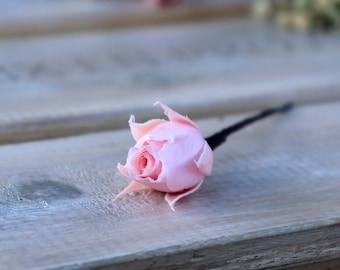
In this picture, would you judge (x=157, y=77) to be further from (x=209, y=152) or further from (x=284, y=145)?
(x=209, y=152)

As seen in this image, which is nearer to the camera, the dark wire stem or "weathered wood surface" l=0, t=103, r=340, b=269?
"weathered wood surface" l=0, t=103, r=340, b=269

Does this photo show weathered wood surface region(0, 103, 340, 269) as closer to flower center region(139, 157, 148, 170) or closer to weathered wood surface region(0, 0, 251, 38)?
flower center region(139, 157, 148, 170)

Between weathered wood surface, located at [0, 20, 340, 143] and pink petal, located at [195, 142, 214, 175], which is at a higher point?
pink petal, located at [195, 142, 214, 175]

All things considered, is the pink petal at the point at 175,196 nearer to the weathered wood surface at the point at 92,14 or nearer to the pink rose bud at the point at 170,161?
the pink rose bud at the point at 170,161

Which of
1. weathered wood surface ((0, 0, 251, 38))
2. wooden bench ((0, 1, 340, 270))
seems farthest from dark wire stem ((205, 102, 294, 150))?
weathered wood surface ((0, 0, 251, 38))

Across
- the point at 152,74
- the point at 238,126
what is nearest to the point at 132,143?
the point at 238,126

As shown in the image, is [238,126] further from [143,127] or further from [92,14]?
[92,14]
